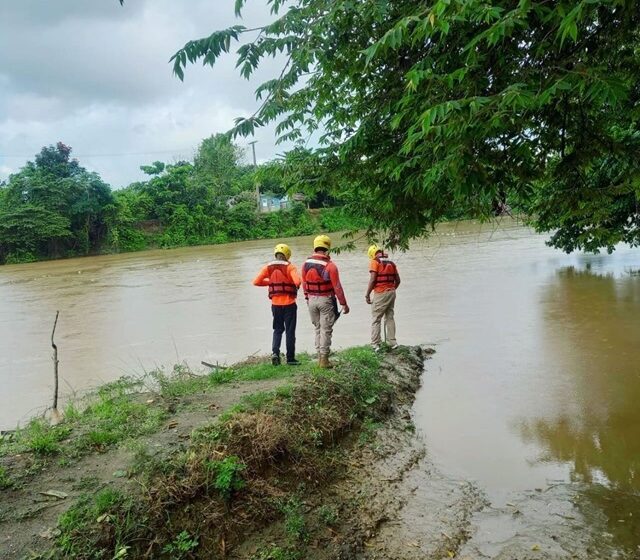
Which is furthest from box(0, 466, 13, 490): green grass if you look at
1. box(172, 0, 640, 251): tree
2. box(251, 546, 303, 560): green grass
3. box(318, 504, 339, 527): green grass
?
box(172, 0, 640, 251): tree

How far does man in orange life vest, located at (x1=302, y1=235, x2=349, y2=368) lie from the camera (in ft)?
23.5

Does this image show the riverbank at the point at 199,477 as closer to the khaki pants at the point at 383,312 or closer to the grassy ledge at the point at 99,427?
the grassy ledge at the point at 99,427

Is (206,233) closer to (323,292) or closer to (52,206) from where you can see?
(52,206)

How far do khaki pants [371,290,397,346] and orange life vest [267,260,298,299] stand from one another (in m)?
2.07

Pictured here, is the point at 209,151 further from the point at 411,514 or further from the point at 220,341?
the point at 411,514

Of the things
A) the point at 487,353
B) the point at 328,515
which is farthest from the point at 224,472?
the point at 487,353

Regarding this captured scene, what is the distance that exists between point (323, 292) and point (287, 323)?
70cm

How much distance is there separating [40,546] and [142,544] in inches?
23.8

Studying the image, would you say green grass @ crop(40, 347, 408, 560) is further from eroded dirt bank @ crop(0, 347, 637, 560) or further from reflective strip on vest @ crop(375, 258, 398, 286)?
reflective strip on vest @ crop(375, 258, 398, 286)

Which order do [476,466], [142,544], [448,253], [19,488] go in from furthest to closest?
[448,253] < [476,466] < [19,488] < [142,544]

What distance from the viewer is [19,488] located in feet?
13.0

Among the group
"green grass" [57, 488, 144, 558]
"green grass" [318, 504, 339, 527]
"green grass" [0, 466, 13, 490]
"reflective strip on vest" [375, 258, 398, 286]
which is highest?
"reflective strip on vest" [375, 258, 398, 286]

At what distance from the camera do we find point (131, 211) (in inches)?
1836

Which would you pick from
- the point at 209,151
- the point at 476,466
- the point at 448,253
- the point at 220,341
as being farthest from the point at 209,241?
the point at 476,466
